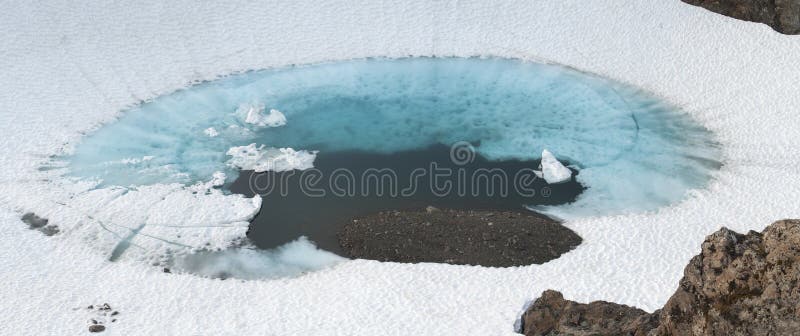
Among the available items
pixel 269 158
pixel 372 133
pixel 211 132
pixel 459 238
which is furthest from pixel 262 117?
pixel 459 238

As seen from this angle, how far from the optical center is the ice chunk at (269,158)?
31.7m

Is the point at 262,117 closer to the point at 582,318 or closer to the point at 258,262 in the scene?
the point at 258,262

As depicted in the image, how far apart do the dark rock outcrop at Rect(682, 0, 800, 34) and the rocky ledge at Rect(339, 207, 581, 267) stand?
2417 cm

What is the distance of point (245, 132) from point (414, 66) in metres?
13.0

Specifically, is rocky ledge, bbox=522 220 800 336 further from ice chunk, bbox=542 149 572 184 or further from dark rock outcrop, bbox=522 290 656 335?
ice chunk, bbox=542 149 572 184

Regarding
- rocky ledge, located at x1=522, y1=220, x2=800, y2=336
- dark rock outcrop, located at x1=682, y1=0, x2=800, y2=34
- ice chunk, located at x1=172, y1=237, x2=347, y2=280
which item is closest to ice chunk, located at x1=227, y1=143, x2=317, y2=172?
ice chunk, located at x1=172, y1=237, x2=347, y2=280

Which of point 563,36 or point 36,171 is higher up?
point 563,36

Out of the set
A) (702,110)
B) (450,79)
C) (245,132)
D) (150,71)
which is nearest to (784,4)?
(702,110)

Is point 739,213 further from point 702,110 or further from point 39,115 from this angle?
point 39,115

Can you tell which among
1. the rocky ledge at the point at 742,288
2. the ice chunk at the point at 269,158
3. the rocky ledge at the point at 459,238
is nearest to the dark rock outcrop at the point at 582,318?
the rocky ledge at the point at 742,288

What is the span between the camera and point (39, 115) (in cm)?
3484

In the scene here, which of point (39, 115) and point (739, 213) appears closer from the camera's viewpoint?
point (739, 213)

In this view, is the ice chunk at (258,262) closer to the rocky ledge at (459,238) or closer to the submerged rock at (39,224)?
the rocky ledge at (459,238)

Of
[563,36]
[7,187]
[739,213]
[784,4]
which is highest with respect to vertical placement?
[784,4]
